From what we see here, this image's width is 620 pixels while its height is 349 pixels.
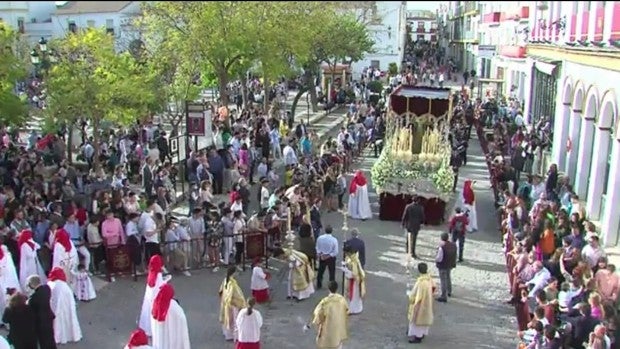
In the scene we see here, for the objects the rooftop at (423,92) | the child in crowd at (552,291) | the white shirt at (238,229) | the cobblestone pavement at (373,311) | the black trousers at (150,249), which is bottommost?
the cobblestone pavement at (373,311)

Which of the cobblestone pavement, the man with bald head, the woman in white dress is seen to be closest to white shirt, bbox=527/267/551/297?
the man with bald head

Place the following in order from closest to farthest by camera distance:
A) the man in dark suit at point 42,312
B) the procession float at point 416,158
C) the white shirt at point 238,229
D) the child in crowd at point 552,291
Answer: the man in dark suit at point 42,312
the child in crowd at point 552,291
the white shirt at point 238,229
the procession float at point 416,158

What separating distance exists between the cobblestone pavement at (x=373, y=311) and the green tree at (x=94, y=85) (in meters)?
7.75

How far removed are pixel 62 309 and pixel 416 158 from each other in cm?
1043

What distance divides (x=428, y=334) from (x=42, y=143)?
50.0ft

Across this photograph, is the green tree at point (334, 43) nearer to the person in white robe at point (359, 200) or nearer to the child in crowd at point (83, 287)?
the person in white robe at point (359, 200)

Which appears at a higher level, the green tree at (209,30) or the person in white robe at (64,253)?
the green tree at (209,30)

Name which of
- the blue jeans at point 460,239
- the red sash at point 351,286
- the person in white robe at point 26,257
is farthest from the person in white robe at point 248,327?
the blue jeans at point 460,239

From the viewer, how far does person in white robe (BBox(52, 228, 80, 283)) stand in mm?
11898

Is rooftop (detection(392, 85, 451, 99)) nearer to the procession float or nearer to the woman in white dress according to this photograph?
the procession float

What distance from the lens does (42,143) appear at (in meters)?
22.0

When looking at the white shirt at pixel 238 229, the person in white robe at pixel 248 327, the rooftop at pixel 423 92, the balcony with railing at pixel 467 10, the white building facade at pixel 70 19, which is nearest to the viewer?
the person in white robe at pixel 248 327

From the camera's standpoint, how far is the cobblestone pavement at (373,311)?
438 inches

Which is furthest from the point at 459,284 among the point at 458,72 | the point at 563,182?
the point at 458,72
